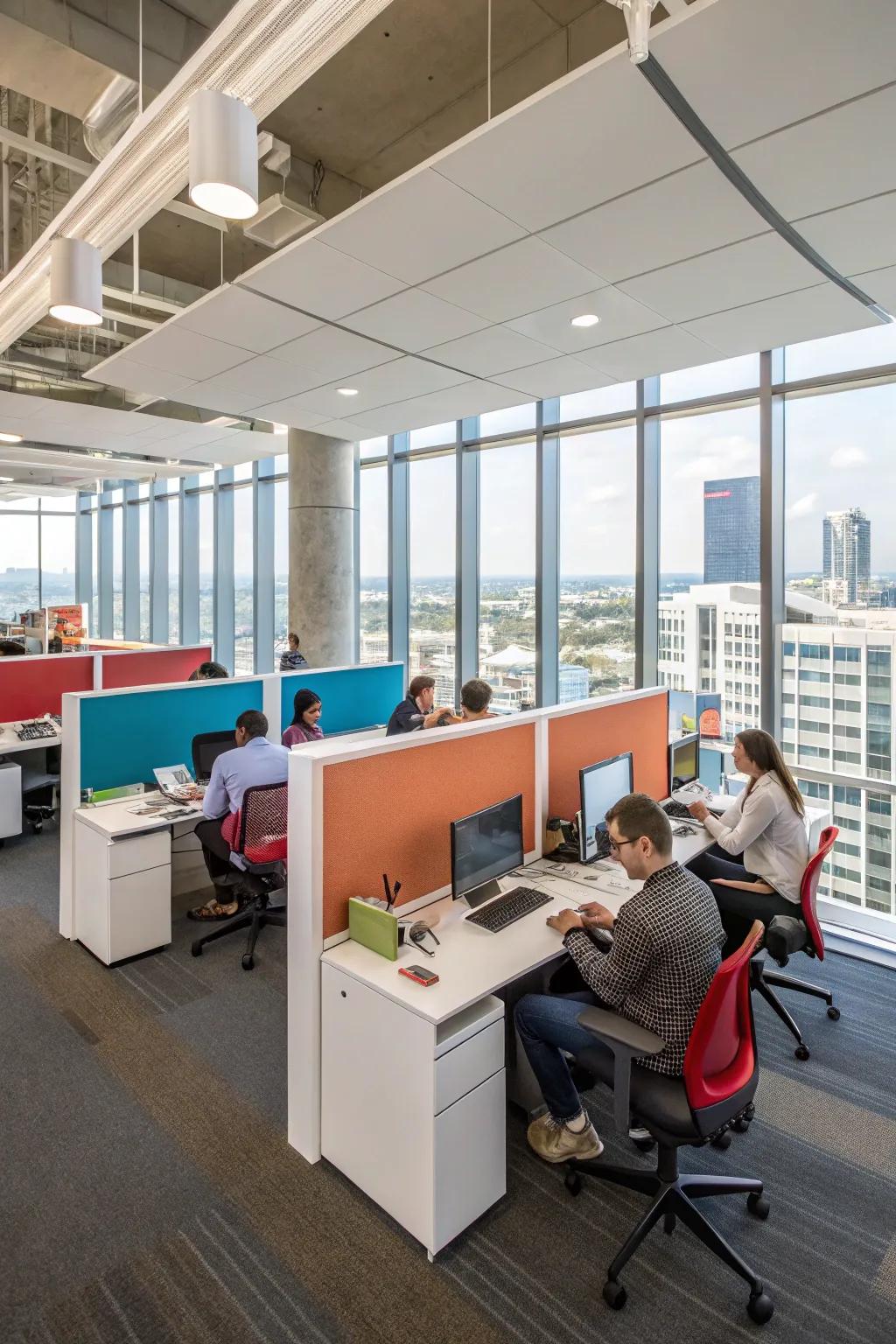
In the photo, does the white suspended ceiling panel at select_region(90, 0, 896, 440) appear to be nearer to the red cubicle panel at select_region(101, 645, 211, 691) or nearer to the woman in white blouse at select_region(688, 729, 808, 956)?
the woman in white blouse at select_region(688, 729, 808, 956)

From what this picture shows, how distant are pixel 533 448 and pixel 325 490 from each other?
1753 millimetres

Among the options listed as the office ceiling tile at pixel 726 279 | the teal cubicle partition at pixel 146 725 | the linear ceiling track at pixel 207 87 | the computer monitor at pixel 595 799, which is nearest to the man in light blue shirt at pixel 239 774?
the teal cubicle partition at pixel 146 725

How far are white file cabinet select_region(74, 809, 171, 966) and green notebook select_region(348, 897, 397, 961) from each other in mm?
1576

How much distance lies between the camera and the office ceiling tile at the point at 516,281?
2.70 metres

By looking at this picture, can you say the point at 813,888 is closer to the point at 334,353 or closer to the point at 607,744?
the point at 607,744

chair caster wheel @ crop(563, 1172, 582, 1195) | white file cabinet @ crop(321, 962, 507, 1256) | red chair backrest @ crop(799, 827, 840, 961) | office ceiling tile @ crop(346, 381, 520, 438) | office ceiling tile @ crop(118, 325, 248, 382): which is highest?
office ceiling tile @ crop(346, 381, 520, 438)

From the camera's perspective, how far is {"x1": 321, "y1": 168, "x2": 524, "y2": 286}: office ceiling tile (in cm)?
229

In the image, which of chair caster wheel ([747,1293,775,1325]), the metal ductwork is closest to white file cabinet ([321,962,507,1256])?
chair caster wheel ([747,1293,775,1325])

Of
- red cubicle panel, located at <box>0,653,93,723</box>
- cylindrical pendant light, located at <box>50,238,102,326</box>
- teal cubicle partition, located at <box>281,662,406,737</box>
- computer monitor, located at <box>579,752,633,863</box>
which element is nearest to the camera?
cylindrical pendant light, located at <box>50,238,102,326</box>

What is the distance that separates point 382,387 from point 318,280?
147 cm

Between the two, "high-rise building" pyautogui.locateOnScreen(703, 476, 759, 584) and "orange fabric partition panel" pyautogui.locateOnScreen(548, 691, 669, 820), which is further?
"high-rise building" pyautogui.locateOnScreen(703, 476, 759, 584)

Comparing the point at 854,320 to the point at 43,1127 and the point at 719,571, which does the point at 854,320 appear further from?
the point at 43,1127

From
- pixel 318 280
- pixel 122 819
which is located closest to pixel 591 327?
pixel 318 280

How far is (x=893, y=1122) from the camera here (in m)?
2.38
